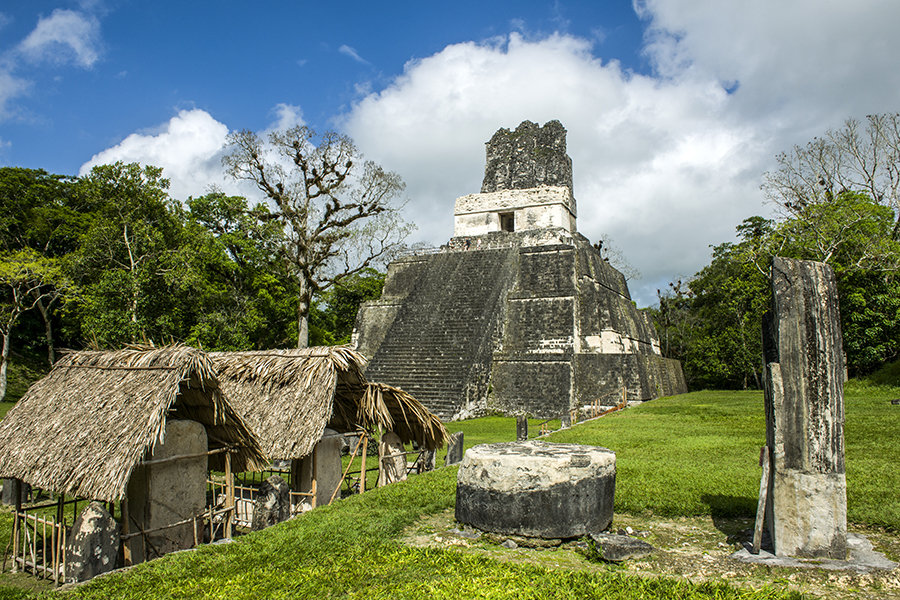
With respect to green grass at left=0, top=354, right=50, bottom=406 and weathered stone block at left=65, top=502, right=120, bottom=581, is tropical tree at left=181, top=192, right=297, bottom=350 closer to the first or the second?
green grass at left=0, top=354, right=50, bottom=406


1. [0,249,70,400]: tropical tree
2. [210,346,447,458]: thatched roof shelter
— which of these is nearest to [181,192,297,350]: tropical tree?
[0,249,70,400]: tropical tree

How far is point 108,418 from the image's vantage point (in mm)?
4992

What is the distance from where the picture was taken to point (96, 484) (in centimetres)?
458

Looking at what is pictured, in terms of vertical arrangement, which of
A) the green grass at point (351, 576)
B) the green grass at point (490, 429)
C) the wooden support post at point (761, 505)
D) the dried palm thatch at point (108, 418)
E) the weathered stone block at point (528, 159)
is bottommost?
the green grass at point (490, 429)

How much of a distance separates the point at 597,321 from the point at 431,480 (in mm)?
10915

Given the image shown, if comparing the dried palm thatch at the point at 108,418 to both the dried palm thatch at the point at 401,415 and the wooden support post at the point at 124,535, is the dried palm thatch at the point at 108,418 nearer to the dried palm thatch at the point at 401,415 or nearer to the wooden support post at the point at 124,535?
the wooden support post at the point at 124,535

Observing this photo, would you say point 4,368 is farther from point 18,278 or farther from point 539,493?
point 539,493

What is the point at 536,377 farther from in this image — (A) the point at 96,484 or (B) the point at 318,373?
(A) the point at 96,484

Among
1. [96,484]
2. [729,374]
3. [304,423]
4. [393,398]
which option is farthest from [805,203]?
[96,484]

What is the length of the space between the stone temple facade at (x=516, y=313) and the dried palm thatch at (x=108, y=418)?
8.80m

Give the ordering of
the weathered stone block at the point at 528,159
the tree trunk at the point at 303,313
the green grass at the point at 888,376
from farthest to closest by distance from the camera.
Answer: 1. the weathered stone block at the point at 528,159
2. the tree trunk at the point at 303,313
3. the green grass at the point at 888,376

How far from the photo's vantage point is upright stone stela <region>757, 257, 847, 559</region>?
3896 mm

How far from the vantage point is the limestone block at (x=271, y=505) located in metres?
5.52

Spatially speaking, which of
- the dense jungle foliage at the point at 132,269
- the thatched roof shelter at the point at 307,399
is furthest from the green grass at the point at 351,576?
the dense jungle foliage at the point at 132,269
